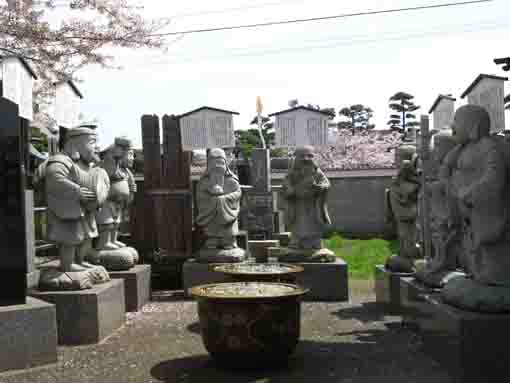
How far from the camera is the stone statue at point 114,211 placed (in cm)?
774

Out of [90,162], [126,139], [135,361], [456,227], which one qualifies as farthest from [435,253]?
[126,139]

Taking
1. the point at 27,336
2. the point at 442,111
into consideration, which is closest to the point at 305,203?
the point at 442,111

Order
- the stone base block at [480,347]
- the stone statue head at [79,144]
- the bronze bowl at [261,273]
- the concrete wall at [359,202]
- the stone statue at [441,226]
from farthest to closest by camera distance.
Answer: the concrete wall at [359,202] → the stone statue head at [79,144] → the bronze bowl at [261,273] → the stone statue at [441,226] → the stone base block at [480,347]

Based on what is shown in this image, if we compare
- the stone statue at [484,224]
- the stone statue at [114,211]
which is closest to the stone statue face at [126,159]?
the stone statue at [114,211]

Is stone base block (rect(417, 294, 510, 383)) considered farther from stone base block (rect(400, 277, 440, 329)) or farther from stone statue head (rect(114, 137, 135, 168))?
stone statue head (rect(114, 137, 135, 168))

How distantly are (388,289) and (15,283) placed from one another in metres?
4.46

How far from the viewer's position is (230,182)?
8.74 m

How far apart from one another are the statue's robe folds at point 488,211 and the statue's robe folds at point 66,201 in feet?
12.0

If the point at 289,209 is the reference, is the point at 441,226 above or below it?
below

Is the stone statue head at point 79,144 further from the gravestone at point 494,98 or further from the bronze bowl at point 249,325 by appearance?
the gravestone at point 494,98

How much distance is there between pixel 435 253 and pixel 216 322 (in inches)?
103

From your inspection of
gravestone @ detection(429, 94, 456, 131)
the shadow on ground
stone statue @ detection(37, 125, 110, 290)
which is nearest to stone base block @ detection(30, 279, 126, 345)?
stone statue @ detection(37, 125, 110, 290)

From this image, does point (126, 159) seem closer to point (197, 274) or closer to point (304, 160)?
point (197, 274)

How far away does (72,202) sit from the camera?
5820 millimetres
